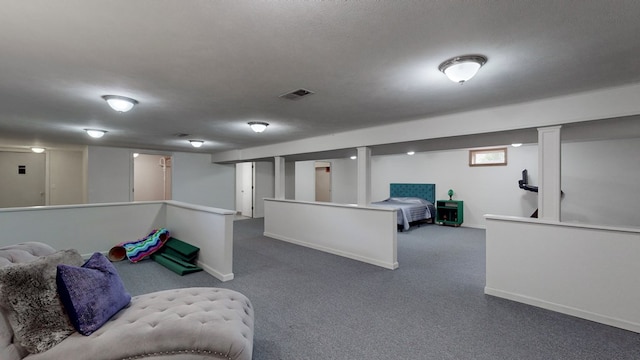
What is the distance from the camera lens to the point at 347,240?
4941 millimetres

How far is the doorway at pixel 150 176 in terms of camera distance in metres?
8.97

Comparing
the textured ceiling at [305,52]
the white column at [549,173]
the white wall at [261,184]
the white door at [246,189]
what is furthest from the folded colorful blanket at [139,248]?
the white column at [549,173]

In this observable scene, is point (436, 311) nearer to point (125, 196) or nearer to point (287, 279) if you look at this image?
point (287, 279)

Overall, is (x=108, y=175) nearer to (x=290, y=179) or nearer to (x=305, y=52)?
(x=290, y=179)

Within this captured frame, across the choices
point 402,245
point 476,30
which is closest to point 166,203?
point 402,245

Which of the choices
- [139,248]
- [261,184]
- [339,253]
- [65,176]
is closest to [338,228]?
[339,253]

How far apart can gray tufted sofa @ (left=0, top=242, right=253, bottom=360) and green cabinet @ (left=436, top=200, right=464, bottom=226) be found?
6.99 m

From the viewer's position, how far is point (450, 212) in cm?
769

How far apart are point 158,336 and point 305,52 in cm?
202

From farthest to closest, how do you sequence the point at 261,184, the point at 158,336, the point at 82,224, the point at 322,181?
the point at 322,181
the point at 261,184
the point at 82,224
the point at 158,336

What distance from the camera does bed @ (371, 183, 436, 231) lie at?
6.97 m

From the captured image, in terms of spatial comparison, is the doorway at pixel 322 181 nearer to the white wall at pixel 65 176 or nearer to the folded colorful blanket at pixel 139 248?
the folded colorful blanket at pixel 139 248

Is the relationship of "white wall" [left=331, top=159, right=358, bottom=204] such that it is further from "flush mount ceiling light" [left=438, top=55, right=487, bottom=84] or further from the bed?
"flush mount ceiling light" [left=438, top=55, right=487, bottom=84]

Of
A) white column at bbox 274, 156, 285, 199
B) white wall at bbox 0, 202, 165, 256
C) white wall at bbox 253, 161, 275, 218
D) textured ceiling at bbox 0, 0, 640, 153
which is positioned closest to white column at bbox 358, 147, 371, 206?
textured ceiling at bbox 0, 0, 640, 153
